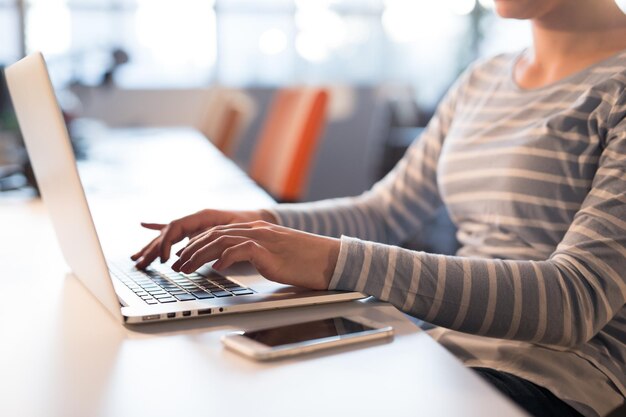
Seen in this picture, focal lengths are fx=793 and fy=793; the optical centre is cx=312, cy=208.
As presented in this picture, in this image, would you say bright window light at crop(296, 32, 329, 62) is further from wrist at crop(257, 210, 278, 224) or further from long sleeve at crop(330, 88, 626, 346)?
long sleeve at crop(330, 88, 626, 346)

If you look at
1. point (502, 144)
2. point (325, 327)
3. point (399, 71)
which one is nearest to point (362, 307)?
point (325, 327)

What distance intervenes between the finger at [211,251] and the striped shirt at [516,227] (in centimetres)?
11

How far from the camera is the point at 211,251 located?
2.71ft

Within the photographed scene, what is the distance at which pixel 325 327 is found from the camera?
0.71m

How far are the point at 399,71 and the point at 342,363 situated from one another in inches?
188

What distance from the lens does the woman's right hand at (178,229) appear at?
960 millimetres

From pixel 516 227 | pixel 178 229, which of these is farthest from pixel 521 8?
pixel 178 229

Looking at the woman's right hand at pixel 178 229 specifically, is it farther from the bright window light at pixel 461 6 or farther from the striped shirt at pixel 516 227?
the bright window light at pixel 461 6

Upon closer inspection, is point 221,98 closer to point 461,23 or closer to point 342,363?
point 461,23

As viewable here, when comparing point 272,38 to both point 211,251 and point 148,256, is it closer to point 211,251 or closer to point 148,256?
point 148,256

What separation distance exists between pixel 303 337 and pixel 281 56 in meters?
4.51

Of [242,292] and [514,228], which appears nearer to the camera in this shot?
[242,292]

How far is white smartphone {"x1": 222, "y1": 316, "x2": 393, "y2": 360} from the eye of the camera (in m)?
0.64

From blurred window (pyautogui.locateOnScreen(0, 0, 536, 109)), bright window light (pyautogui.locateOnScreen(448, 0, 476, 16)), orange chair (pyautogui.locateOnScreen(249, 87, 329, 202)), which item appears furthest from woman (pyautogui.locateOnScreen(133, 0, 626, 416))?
bright window light (pyautogui.locateOnScreen(448, 0, 476, 16))
